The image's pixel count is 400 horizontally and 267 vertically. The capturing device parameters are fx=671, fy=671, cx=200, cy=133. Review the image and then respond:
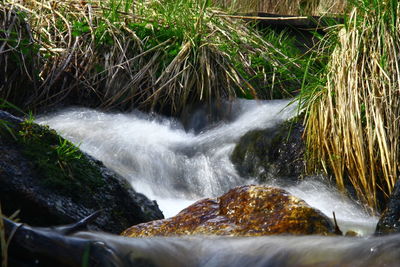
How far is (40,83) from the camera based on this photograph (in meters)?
5.45

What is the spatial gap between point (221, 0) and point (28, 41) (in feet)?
13.4

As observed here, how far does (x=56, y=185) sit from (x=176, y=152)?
2.16 meters

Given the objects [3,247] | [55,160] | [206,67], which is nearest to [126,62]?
[206,67]

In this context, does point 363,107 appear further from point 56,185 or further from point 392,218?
point 56,185

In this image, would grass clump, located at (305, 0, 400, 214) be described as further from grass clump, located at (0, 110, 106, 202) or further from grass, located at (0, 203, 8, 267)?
grass, located at (0, 203, 8, 267)

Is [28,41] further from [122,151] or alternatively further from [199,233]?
[199,233]

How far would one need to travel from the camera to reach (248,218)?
2771 millimetres

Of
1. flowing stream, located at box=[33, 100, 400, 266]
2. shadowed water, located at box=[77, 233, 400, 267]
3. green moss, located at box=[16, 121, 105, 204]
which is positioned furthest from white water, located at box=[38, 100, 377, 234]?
shadowed water, located at box=[77, 233, 400, 267]

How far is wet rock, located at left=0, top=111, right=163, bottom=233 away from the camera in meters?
2.63

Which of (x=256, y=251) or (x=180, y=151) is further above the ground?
(x=256, y=251)

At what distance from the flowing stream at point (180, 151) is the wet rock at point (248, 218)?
2.57ft

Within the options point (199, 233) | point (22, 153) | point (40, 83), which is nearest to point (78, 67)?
point (40, 83)

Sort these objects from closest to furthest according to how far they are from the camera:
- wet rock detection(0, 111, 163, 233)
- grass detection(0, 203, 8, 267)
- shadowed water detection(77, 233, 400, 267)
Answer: grass detection(0, 203, 8, 267)
shadowed water detection(77, 233, 400, 267)
wet rock detection(0, 111, 163, 233)

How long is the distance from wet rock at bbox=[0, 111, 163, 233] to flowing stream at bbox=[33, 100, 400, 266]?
791 millimetres
